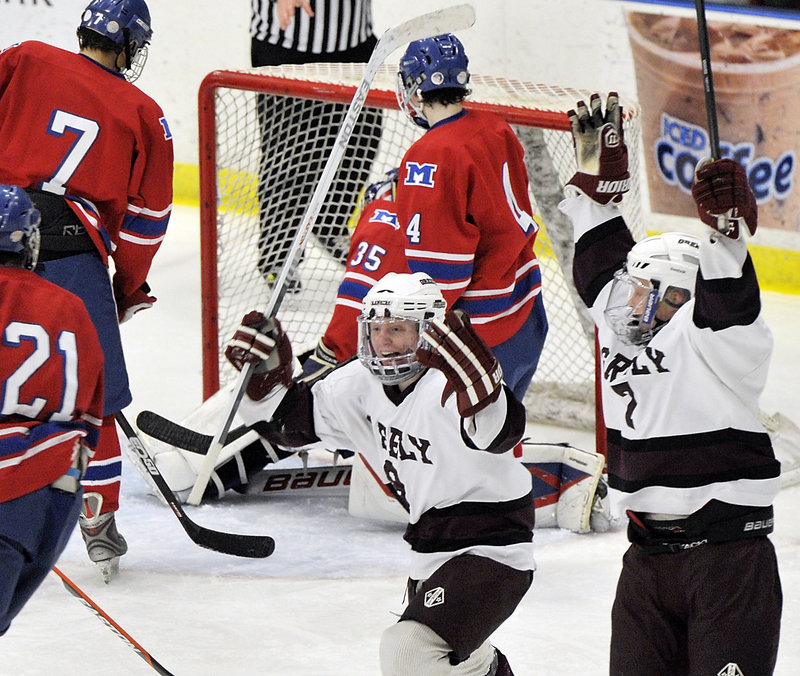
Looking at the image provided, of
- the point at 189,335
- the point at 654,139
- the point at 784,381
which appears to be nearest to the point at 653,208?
the point at 654,139

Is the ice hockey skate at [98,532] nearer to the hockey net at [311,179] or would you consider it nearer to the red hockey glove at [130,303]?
the red hockey glove at [130,303]

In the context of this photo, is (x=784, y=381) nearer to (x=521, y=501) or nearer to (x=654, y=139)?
(x=654, y=139)

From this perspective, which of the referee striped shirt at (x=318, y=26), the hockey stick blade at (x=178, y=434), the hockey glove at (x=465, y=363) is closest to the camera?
the hockey glove at (x=465, y=363)

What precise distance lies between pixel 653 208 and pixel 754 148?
1.77 feet

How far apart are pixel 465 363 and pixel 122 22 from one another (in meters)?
1.37

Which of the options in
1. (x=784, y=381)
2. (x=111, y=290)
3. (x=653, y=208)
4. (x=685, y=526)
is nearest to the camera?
(x=685, y=526)

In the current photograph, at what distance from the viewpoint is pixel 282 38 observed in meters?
5.75

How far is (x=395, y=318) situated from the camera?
2398 mm

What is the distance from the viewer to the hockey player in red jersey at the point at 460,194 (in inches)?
128

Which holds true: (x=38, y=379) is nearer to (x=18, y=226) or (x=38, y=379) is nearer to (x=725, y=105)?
(x=18, y=226)

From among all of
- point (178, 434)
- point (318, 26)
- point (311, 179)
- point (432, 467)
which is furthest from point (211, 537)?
point (318, 26)

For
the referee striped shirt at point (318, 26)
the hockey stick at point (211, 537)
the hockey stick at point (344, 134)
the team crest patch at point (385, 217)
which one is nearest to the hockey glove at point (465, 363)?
the hockey stick at point (344, 134)

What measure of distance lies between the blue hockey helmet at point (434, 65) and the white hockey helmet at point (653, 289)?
106cm

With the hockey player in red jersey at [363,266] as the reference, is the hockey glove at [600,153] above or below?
above
